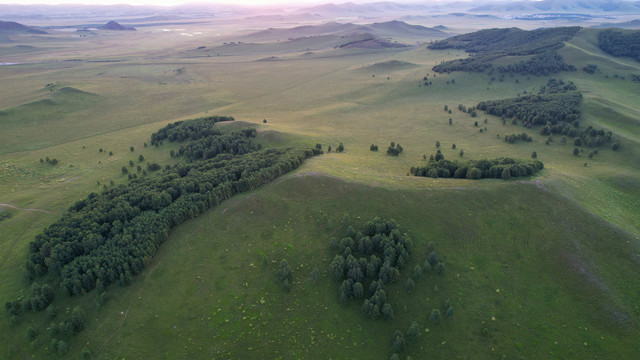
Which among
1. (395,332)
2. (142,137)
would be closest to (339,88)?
(142,137)

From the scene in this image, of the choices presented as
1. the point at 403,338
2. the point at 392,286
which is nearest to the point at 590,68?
the point at 392,286

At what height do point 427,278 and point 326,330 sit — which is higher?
point 427,278

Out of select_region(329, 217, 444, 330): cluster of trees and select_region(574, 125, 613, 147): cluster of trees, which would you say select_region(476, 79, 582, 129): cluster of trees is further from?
select_region(329, 217, 444, 330): cluster of trees

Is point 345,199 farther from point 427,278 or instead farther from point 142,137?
point 142,137

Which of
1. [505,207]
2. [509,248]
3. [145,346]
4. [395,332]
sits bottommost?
[145,346]

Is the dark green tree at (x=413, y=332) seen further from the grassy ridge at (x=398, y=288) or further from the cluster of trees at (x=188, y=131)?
the cluster of trees at (x=188, y=131)

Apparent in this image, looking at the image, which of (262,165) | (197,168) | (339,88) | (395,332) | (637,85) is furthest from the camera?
(339,88)
